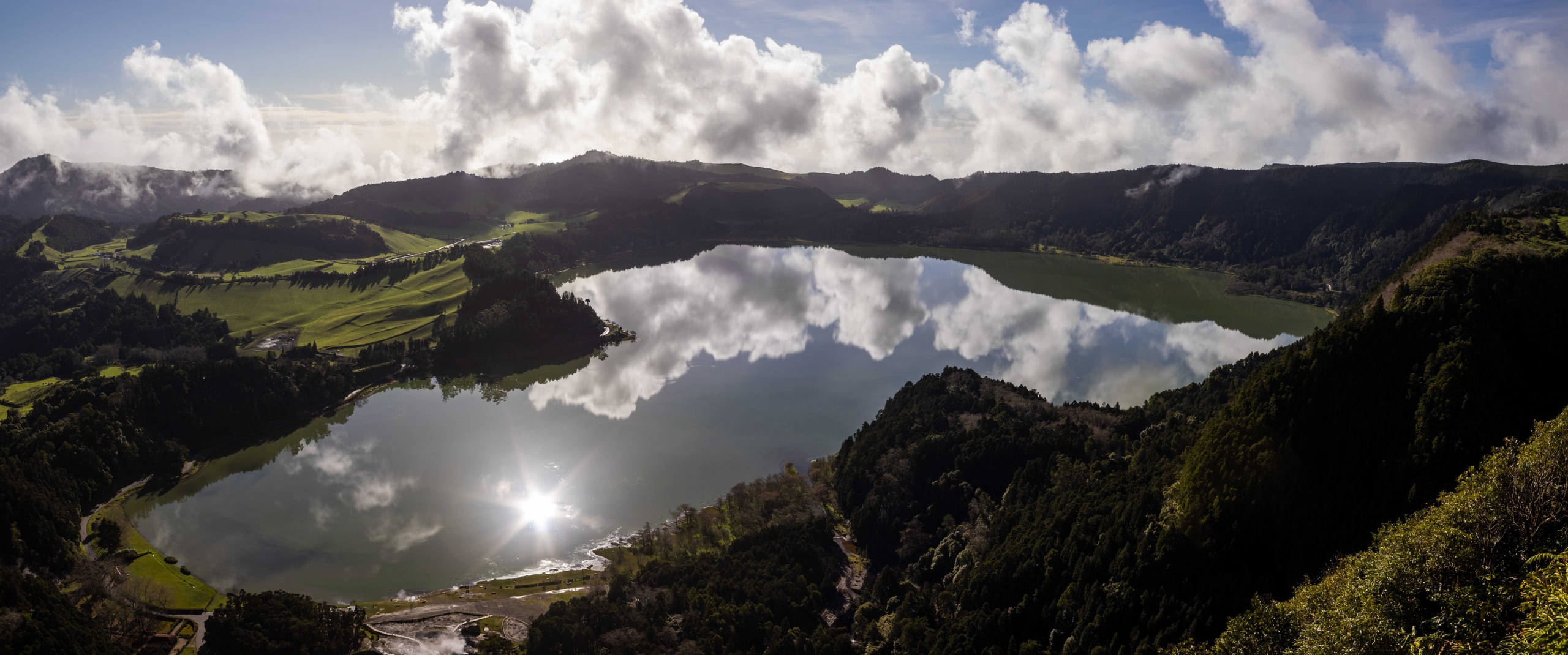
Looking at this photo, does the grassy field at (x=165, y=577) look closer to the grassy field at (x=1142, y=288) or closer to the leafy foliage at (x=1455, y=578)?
the leafy foliage at (x=1455, y=578)

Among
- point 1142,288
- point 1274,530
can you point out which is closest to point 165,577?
point 1274,530

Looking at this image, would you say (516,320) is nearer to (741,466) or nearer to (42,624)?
(741,466)

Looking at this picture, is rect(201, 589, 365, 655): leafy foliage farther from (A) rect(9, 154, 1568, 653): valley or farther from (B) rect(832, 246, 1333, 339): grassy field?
(B) rect(832, 246, 1333, 339): grassy field

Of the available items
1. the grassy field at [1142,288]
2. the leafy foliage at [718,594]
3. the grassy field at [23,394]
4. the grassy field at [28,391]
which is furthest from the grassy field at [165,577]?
the grassy field at [1142,288]

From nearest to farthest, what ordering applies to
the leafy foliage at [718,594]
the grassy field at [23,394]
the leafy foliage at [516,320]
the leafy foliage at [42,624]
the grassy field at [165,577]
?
1. the leafy foliage at [42,624]
2. the leafy foliage at [718,594]
3. the grassy field at [165,577]
4. the grassy field at [23,394]
5. the leafy foliage at [516,320]

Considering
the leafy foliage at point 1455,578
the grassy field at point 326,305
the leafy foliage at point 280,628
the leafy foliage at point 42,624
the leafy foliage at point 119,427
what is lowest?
the leafy foliage at point 1455,578

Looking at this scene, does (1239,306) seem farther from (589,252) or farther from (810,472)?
(589,252)

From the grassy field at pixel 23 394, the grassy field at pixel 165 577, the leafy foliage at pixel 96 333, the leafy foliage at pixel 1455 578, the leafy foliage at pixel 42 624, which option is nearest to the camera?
the leafy foliage at pixel 1455 578
